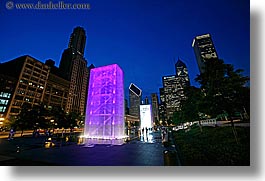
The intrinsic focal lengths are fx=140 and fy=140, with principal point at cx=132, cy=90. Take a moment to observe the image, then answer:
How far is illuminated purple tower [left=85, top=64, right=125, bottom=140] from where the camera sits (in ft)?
36.0

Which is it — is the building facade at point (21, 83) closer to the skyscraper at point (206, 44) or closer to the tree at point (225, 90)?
the skyscraper at point (206, 44)

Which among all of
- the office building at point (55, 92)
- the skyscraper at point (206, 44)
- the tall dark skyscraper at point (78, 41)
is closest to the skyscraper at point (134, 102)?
the office building at point (55, 92)

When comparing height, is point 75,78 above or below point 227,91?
above

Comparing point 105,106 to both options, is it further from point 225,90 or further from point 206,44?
point 206,44

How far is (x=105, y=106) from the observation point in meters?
11.3

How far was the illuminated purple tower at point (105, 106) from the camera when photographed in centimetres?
1097

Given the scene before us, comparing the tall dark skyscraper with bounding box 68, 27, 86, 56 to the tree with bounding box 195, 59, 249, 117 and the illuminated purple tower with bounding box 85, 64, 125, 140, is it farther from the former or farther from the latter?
the tree with bounding box 195, 59, 249, 117

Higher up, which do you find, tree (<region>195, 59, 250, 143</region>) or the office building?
the office building

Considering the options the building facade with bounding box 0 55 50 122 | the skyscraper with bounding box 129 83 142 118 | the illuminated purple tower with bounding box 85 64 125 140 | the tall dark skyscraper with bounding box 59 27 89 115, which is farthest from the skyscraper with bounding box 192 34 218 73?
the skyscraper with bounding box 129 83 142 118

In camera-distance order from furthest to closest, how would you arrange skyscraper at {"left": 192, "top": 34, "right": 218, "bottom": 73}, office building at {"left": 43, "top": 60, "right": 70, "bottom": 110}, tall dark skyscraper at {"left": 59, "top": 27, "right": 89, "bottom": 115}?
tall dark skyscraper at {"left": 59, "top": 27, "right": 89, "bottom": 115}, office building at {"left": 43, "top": 60, "right": 70, "bottom": 110}, skyscraper at {"left": 192, "top": 34, "right": 218, "bottom": 73}

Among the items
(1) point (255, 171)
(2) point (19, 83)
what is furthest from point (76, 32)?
Answer: (1) point (255, 171)

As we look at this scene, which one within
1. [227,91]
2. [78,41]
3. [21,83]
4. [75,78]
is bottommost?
[227,91]

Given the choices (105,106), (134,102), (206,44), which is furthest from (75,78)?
(206,44)

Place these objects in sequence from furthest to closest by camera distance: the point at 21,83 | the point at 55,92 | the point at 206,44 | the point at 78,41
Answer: the point at 78,41, the point at 55,92, the point at 21,83, the point at 206,44
